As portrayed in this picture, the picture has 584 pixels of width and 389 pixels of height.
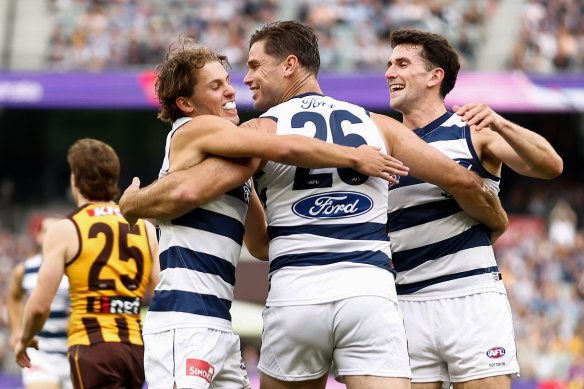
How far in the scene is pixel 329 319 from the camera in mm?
4168

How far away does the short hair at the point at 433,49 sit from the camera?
534cm

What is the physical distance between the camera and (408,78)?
529cm

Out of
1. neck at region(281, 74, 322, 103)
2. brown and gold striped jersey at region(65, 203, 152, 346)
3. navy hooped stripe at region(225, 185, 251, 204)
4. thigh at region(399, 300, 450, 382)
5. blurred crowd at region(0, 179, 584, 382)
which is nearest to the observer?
navy hooped stripe at region(225, 185, 251, 204)

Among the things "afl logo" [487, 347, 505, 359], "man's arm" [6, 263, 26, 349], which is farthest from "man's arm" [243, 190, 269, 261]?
"man's arm" [6, 263, 26, 349]

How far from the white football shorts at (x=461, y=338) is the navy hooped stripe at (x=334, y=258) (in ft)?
2.44

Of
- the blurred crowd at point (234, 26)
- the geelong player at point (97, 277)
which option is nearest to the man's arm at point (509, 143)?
the geelong player at point (97, 277)

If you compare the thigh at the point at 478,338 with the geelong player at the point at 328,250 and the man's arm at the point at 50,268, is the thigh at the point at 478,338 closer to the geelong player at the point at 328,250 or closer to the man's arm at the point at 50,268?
the geelong player at the point at 328,250

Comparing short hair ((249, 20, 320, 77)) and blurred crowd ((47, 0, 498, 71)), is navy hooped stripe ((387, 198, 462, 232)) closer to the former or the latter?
short hair ((249, 20, 320, 77))

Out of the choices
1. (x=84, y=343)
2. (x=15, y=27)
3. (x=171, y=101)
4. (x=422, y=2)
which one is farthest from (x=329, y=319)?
(x=15, y=27)

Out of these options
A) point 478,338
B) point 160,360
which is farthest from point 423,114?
point 160,360

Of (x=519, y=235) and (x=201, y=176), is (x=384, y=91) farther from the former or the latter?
(x=201, y=176)

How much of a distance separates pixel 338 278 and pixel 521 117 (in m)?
16.8

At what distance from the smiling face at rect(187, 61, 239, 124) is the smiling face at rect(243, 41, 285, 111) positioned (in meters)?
0.12

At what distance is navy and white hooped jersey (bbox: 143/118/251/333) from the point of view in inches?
167
